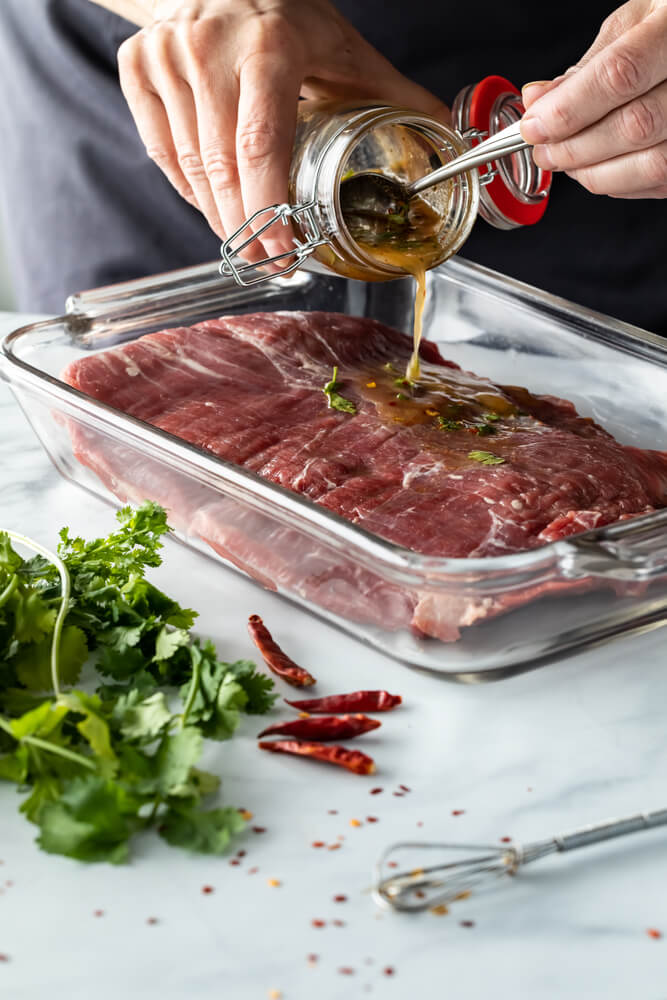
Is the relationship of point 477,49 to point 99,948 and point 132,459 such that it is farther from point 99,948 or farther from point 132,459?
point 99,948

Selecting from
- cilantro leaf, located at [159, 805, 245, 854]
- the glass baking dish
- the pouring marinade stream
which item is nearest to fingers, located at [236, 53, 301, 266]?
the pouring marinade stream

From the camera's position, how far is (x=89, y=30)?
2.54 m

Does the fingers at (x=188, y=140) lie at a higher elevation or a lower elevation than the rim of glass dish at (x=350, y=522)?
higher

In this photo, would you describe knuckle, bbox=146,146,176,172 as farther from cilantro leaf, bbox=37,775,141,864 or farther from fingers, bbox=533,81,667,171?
cilantro leaf, bbox=37,775,141,864

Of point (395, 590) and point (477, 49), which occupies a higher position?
point (477, 49)

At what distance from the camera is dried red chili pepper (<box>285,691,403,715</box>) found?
1305 mm

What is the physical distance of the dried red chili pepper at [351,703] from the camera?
4.28 ft

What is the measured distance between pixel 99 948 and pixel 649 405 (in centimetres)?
138

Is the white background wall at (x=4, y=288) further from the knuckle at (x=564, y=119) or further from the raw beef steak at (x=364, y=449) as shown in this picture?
the knuckle at (x=564, y=119)

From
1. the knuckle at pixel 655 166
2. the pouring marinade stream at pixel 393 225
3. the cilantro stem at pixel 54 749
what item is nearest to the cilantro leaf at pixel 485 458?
the pouring marinade stream at pixel 393 225

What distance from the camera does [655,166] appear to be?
157 cm

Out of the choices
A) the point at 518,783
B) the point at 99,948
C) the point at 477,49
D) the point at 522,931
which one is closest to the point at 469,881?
the point at 522,931

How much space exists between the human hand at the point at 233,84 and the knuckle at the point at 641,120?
0.54 m

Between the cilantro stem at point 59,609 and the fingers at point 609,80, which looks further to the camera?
the fingers at point 609,80
